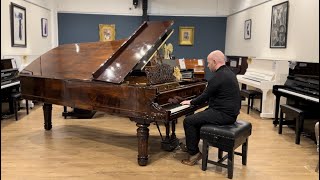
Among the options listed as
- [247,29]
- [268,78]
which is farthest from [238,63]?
[268,78]

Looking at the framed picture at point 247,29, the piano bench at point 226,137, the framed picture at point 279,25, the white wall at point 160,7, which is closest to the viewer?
the piano bench at point 226,137

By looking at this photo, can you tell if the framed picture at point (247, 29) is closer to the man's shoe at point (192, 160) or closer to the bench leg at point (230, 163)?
the man's shoe at point (192, 160)

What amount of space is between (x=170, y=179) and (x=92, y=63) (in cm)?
184

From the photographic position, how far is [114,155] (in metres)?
3.75

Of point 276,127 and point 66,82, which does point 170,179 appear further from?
point 276,127

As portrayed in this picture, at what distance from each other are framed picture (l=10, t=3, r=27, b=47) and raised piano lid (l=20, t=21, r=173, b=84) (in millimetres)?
2835

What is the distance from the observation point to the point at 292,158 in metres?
3.78

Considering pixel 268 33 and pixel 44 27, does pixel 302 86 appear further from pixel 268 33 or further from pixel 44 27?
pixel 44 27

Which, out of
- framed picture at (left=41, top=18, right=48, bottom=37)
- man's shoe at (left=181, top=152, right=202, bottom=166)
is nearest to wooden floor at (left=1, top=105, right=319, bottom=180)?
man's shoe at (left=181, top=152, right=202, bottom=166)

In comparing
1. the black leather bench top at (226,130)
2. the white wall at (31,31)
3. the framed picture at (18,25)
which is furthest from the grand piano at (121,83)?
the framed picture at (18,25)

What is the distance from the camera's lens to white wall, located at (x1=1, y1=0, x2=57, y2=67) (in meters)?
6.40

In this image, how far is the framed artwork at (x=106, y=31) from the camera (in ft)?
32.7

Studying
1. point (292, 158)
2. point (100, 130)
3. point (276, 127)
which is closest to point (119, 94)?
point (100, 130)

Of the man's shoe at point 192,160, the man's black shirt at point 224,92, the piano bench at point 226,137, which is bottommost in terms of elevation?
the man's shoe at point 192,160
